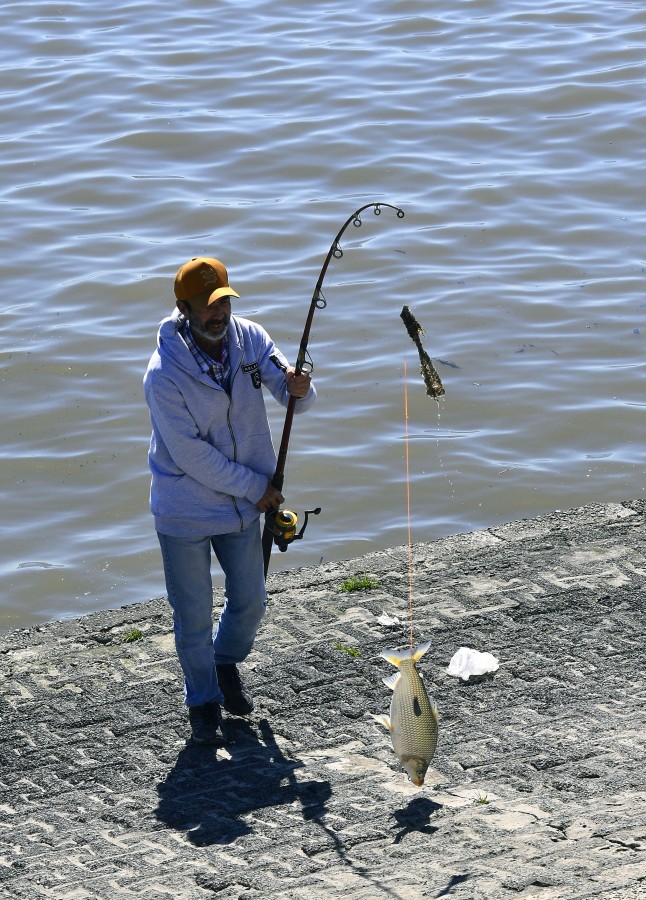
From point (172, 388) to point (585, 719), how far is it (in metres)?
2.27

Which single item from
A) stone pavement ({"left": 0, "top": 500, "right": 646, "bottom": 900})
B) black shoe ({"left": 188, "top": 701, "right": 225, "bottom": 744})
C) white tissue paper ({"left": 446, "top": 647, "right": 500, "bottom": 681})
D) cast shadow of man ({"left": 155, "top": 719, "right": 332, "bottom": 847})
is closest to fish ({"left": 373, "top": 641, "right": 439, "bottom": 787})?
stone pavement ({"left": 0, "top": 500, "right": 646, "bottom": 900})

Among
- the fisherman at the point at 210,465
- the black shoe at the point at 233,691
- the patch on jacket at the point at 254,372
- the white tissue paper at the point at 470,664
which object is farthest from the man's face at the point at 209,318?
the white tissue paper at the point at 470,664

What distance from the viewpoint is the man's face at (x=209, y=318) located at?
5801 millimetres

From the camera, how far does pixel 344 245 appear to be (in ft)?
45.2

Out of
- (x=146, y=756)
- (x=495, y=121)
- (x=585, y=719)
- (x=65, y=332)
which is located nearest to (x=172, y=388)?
(x=146, y=756)

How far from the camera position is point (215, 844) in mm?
5270

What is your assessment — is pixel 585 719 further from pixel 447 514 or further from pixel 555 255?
pixel 555 255

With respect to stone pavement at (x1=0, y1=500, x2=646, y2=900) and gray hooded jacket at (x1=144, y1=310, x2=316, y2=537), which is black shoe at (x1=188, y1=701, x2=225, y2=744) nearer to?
stone pavement at (x1=0, y1=500, x2=646, y2=900)

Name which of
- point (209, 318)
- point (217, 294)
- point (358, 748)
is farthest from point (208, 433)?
point (358, 748)

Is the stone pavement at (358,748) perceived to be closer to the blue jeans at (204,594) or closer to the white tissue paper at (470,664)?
the white tissue paper at (470,664)

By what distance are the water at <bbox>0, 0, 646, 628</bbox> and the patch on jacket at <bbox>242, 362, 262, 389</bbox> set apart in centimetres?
334

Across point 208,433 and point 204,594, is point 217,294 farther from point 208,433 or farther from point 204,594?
point 204,594

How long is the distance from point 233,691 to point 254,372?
144cm

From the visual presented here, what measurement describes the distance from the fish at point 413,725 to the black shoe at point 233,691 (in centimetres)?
115
